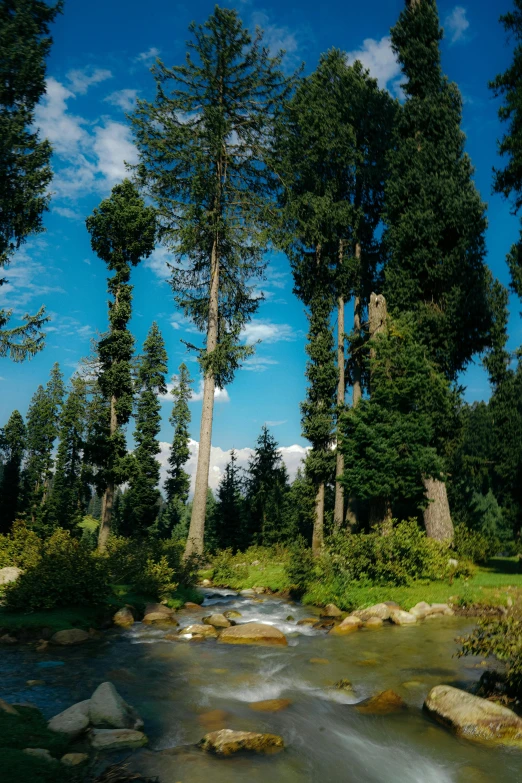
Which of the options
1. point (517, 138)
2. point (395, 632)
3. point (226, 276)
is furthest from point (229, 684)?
point (226, 276)

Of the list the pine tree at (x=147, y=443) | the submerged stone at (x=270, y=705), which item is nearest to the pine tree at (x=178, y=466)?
the pine tree at (x=147, y=443)

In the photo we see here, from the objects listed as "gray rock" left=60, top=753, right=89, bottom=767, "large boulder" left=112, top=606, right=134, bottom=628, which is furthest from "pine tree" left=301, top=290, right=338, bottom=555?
"gray rock" left=60, top=753, right=89, bottom=767

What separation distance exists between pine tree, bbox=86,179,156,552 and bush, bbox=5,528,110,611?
12005 mm

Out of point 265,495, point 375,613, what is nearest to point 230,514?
point 265,495

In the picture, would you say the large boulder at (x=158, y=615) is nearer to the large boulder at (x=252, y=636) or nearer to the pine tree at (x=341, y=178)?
the large boulder at (x=252, y=636)

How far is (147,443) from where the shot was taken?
1687 inches

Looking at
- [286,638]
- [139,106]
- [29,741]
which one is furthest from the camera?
[139,106]

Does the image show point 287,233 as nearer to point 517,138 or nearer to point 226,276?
point 226,276

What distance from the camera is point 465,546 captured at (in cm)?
2002

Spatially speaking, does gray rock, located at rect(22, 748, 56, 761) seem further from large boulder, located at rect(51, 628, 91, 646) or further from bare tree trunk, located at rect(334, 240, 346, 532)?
bare tree trunk, located at rect(334, 240, 346, 532)

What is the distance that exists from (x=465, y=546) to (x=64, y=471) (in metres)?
43.0

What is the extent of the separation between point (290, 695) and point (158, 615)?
→ 652 cm

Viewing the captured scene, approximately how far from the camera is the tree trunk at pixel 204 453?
20.1m

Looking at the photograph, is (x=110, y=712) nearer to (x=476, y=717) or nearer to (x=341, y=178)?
(x=476, y=717)
